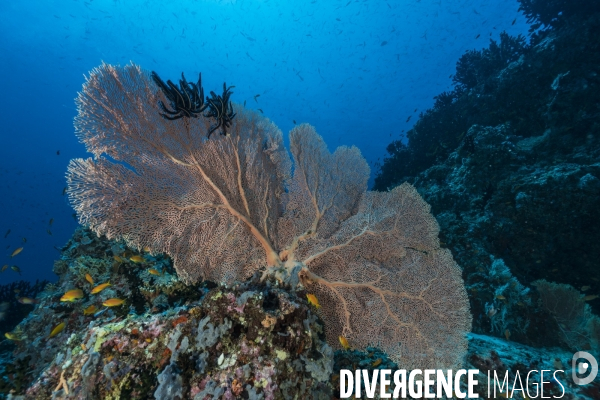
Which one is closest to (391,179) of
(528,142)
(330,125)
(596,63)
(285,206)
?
(528,142)

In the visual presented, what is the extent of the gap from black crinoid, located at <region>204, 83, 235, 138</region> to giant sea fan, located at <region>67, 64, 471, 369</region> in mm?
143

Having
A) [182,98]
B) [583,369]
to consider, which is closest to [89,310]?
[182,98]

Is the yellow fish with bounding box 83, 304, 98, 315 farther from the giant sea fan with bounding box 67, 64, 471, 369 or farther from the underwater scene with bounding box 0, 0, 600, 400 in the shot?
the giant sea fan with bounding box 67, 64, 471, 369

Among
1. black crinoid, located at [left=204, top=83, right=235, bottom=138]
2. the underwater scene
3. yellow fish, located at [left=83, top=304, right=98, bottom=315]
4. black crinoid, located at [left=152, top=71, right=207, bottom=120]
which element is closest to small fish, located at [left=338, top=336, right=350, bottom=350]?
the underwater scene

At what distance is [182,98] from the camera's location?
11.2 feet

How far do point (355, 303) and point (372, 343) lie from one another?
0.62 metres

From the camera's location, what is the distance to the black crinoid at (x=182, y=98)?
131 inches

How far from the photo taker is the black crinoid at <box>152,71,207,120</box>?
3.33 meters

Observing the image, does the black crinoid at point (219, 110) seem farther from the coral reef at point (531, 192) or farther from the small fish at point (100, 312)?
the coral reef at point (531, 192)

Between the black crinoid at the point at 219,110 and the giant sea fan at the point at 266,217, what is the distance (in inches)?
5.6

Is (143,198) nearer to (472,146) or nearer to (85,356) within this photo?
(85,356)

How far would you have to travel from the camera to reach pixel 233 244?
13.3 feet

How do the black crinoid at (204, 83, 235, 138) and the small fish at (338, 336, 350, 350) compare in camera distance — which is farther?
the small fish at (338, 336, 350, 350)

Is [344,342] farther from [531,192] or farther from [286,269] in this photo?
[531,192]
